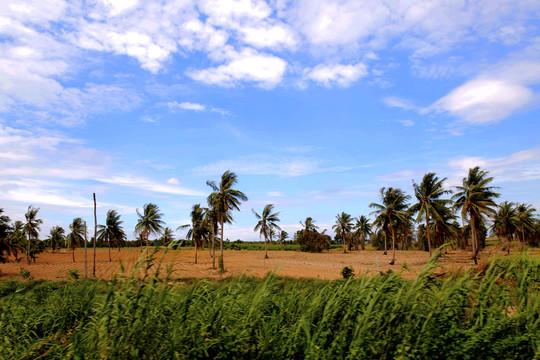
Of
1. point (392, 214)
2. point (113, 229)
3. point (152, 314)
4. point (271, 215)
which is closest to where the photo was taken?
point (152, 314)

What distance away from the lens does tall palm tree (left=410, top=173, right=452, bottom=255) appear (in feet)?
132

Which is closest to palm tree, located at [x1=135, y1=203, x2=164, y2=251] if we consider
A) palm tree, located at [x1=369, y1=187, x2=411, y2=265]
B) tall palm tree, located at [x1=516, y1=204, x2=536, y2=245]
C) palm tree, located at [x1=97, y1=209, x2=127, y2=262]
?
palm tree, located at [x1=97, y1=209, x2=127, y2=262]

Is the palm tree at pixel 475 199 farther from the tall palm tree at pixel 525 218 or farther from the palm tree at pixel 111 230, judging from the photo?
the palm tree at pixel 111 230

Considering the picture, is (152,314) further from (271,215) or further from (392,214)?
(271,215)

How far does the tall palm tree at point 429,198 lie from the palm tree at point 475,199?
164cm

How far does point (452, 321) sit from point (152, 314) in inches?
125

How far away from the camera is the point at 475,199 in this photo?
3828cm

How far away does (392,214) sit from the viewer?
145 feet

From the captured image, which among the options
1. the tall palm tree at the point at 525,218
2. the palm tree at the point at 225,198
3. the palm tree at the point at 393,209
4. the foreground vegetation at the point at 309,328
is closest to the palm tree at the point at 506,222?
the tall palm tree at the point at 525,218

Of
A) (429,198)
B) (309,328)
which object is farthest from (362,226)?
(309,328)

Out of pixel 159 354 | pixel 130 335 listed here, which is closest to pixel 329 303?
pixel 159 354

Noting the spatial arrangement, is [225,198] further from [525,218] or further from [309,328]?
[525,218]

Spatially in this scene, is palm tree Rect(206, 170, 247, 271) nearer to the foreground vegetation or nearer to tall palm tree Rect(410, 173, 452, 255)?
tall palm tree Rect(410, 173, 452, 255)

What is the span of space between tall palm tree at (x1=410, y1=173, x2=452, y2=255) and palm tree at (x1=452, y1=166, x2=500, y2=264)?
1.64 metres
